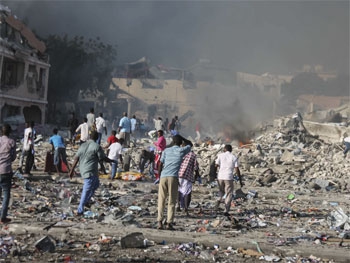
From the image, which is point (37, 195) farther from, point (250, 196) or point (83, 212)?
point (250, 196)

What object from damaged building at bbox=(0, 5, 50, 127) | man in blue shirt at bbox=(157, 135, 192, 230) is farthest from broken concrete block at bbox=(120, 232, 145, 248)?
damaged building at bbox=(0, 5, 50, 127)

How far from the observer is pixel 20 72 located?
3334 cm

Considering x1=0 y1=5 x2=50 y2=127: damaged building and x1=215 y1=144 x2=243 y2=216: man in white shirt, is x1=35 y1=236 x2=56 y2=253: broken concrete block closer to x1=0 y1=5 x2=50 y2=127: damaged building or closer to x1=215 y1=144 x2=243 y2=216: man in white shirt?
x1=215 y1=144 x2=243 y2=216: man in white shirt

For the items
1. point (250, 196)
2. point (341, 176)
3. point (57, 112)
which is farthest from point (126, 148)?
point (57, 112)

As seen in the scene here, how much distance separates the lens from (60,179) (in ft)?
47.1

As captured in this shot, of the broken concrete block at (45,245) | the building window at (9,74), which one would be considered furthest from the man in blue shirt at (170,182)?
the building window at (9,74)

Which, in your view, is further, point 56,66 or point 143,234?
point 56,66

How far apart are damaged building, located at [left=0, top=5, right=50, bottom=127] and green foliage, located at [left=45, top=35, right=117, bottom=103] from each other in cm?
763

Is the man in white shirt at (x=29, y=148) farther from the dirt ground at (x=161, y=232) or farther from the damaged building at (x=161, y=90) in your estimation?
the damaged building at (x=161, y=90)

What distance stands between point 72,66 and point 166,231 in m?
37.7

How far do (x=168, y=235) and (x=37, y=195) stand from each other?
4561 millimetres

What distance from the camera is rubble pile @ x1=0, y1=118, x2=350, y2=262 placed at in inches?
280

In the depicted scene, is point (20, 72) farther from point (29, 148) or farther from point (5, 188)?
point (5, 188)

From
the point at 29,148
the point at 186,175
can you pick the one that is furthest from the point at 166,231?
the point at 29,148
